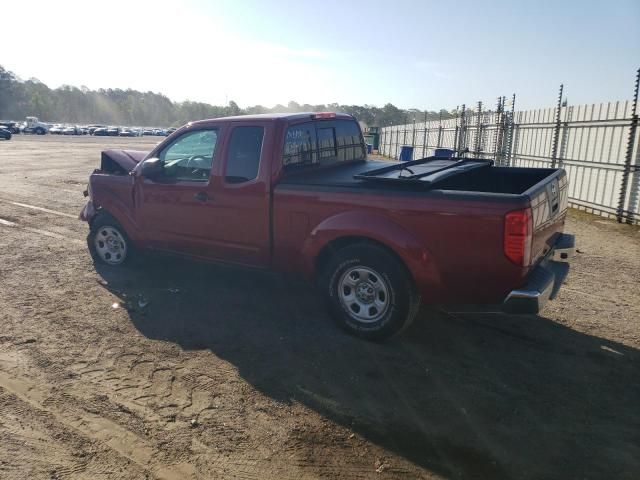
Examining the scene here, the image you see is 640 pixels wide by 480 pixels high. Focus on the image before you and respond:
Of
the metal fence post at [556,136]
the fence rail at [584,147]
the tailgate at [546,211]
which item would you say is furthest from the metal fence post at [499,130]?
the tailgate at [546,211]

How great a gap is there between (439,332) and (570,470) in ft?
6.55

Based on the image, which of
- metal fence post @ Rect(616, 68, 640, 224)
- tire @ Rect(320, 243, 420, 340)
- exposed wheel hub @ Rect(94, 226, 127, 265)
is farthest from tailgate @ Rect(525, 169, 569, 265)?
metal fence post @ Rect(616, 68, 640, 224)

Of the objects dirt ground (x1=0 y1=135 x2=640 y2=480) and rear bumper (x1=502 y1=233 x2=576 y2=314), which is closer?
dirt ground (x1=0 y1=135 x2=640 y2=480)

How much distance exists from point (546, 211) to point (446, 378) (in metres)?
1.61

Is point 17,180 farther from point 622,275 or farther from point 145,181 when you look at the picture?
point 622,275

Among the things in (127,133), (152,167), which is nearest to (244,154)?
(152,167)

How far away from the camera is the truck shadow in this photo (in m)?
3.00

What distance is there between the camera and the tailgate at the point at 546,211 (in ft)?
12.5

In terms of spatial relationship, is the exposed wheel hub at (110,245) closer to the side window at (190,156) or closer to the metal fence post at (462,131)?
the side window at (190,156)

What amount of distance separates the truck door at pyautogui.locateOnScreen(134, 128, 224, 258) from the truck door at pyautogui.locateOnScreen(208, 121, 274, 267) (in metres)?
0.13

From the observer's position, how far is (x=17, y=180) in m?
15.5

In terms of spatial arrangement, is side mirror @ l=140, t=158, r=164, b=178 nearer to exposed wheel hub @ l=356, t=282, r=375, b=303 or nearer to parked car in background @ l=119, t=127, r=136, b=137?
exposed wheel hub @ l=356, t=282, r=375, b=303

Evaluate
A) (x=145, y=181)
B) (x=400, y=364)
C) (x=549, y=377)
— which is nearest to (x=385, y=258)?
(x=400, y=364)

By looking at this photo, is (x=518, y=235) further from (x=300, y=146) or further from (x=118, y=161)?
(x=118, y=161)
